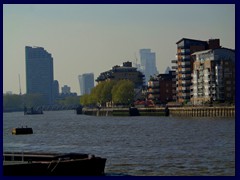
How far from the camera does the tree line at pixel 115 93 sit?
576 feet

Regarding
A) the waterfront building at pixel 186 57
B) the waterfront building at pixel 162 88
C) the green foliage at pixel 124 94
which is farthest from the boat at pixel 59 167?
the green foliage at pixel 124 94

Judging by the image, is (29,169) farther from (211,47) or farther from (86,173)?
(211,47)

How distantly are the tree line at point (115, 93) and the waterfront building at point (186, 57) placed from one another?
22.5 metres

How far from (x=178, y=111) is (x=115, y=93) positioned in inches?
1625

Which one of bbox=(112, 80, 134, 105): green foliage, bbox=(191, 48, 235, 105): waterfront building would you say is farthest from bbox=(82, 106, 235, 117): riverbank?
bbox=(191, 48, 235, 105): waterfront building

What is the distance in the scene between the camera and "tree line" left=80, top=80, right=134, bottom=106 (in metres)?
176

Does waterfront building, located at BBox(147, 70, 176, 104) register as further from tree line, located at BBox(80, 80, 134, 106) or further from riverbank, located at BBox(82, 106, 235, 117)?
riverbank, located at BBox(82, 106, 235, 117)

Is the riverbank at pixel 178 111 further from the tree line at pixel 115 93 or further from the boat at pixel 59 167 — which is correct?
the boat at pixel 59 167

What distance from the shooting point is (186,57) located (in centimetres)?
15438

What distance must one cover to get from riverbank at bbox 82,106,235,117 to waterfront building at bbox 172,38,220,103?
876 cm

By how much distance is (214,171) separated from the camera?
29500 mm

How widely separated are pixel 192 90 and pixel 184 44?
1103 centimetres

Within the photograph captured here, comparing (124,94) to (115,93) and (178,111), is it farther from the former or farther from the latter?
(178,111)
